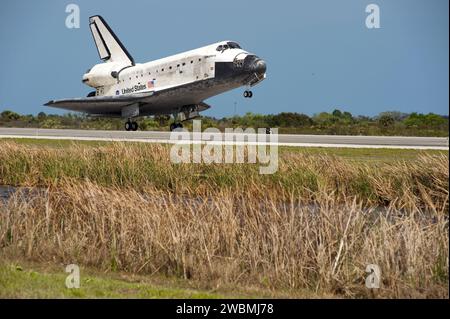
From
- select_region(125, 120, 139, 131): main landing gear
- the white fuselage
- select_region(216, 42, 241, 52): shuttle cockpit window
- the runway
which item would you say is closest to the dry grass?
the runway

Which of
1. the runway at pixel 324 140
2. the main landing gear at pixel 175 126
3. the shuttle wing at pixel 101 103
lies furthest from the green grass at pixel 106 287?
the shuttle wing at pixel 101 103

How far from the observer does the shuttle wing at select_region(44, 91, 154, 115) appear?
43.8 metres

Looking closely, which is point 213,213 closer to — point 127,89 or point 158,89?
point 158,89

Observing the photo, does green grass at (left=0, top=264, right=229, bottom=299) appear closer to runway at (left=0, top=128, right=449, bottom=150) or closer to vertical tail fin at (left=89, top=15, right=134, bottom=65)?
runway at (left=0, top=128, right=449, bottom=150)

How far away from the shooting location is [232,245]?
33.5 ft

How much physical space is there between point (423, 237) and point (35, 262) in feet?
17.4

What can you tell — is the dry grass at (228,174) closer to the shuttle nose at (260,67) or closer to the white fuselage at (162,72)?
the shuttle nose at (260,67)

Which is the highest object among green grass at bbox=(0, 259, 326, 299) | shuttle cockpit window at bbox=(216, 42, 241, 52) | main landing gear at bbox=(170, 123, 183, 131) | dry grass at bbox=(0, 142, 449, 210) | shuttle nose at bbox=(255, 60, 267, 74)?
shuttle cockpit window at bbox=(216, 42, 241, 52)

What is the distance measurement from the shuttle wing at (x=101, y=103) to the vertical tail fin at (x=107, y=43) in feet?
18.1

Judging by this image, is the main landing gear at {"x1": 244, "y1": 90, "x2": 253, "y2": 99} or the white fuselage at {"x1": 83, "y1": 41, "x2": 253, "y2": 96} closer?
the main landing gear at {"x1": 244, "y1": 90, "x2": 253, "y2": 99}

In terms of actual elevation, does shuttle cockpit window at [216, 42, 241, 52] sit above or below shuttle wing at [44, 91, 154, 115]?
above

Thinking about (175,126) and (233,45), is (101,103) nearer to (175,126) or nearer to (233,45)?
(175,126)

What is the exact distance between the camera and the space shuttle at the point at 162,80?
3872 centimetres
